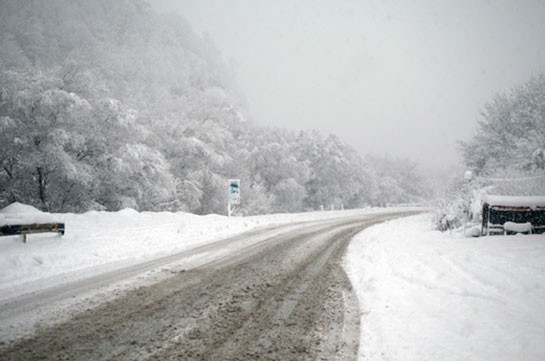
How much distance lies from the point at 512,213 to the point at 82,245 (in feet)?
43.5

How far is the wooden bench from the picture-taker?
6.80m

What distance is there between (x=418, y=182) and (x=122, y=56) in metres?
67.1

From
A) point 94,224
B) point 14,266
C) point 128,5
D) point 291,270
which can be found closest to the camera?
point 14,266

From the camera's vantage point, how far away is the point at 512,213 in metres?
8.77

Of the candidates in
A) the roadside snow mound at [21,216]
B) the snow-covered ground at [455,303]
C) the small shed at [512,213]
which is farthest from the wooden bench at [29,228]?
the small shed at [512,213]

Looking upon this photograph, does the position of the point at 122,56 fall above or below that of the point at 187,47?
below

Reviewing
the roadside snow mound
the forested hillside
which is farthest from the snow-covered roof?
the forested hillside

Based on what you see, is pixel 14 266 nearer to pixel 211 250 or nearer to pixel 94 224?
pixel 211 250

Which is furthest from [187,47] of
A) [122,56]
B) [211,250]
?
[211,250]

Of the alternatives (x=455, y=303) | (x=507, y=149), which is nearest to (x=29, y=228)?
(x=455, y=303)

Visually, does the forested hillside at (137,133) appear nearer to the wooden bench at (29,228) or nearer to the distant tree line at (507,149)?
the wooden bench at (29,228)

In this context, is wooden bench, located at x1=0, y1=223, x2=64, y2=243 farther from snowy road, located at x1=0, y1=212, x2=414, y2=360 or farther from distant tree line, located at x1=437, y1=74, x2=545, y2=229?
distant tree line, located at x1=437, y1=74, x2=545, y2=229

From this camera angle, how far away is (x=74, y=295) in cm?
436

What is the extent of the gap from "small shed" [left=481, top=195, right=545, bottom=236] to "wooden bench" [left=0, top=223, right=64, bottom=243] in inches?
528
